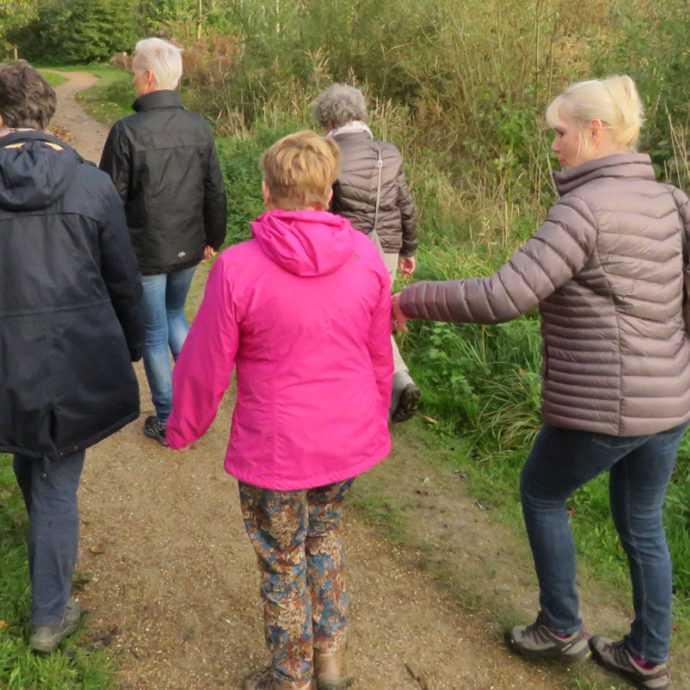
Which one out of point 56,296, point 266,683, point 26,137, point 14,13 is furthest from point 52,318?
point 14,13

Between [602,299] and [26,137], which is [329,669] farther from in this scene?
[26,137]

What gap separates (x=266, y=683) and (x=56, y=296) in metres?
1.58

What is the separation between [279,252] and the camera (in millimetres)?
2514

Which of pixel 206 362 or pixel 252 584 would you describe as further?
pixel 252 584

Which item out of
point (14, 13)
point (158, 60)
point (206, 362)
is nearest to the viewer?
point (206, 362)

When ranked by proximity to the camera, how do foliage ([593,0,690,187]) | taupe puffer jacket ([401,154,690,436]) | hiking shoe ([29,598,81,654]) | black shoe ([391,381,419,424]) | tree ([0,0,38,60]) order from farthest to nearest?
tree ([0,0,38,60]) → foliage ([593,0,690,187]) → black shoe ([391,381,419,424]) → hiking shoe ([29,598,81,654]) → taupe puffer jacket ([401,154,690,436])

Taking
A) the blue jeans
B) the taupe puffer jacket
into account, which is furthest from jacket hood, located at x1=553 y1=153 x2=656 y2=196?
the blue jeans

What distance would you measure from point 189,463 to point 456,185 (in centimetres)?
584

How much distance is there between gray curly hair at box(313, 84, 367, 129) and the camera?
4801 mm

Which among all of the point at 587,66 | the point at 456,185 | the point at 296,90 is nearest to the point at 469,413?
the point at 456,185

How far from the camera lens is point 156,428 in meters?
5.18

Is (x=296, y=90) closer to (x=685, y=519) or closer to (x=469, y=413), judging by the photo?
(x=469, y=413)

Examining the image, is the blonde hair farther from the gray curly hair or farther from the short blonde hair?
the gray curly hair

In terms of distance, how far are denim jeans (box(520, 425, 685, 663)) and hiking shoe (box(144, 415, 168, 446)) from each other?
2664mm
